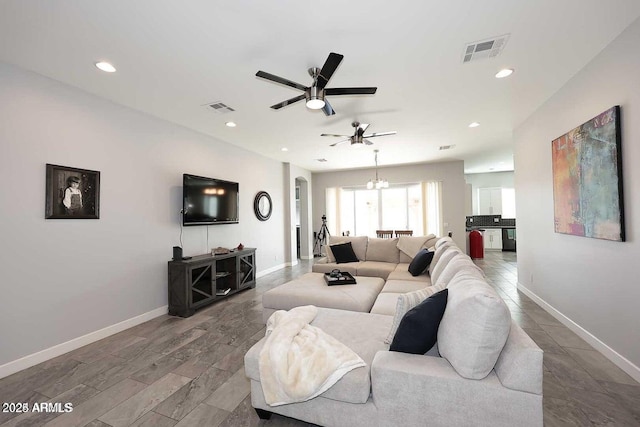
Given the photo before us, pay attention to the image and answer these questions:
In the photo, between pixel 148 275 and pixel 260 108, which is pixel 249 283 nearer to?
pixel 148 275

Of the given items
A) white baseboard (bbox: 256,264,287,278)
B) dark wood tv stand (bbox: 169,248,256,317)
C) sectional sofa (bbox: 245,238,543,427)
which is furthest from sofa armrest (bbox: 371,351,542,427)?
white baseboard (bbox: 256,264,287,278)

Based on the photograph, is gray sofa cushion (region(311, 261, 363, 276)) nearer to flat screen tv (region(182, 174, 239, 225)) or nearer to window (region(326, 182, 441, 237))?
flat screen tv (region(182, 174, 239, 225))

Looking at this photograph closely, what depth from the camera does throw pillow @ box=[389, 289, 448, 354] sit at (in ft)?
5.06

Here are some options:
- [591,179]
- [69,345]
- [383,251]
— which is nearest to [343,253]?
[383,251]

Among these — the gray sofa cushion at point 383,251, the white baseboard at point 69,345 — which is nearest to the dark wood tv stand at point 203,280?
the white baseboard at point 69,345

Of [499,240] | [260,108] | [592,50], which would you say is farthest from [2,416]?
[499,240]

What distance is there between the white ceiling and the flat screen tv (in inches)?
39.9

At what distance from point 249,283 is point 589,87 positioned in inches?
205

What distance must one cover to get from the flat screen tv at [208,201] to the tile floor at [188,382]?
1581 millimetres

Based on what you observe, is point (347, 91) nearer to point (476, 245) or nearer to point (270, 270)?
point (270, 270)

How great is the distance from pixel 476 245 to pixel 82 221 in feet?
27.7

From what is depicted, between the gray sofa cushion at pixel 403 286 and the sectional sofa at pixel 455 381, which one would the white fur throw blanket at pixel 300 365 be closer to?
the sectional sofa at pixel 455 381

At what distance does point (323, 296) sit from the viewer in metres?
2.96

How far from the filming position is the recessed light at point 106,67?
8.02 feet
